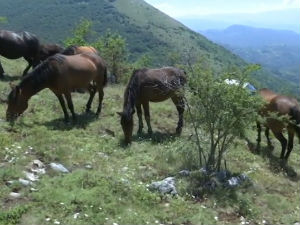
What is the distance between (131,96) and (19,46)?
29.3 feet

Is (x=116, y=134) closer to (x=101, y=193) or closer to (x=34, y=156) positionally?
(x=34, y=156)

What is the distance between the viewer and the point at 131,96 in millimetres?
14602

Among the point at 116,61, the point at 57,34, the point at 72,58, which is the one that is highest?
the point at 72,58

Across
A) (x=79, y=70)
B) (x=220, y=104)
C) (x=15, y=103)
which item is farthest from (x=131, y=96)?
(x=15, y=103)

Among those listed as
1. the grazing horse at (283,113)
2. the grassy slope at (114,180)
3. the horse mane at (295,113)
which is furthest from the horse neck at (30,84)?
the horse mane at (295,113)

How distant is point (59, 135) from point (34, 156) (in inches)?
83.0

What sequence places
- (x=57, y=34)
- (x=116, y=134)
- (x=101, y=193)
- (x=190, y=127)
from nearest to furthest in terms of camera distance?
(x=101, y=193), (x=116, y=134), (x=190, y=127), (x=57, y=34)

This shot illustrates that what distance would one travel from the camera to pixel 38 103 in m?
17.3

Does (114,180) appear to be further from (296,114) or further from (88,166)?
(296,114)

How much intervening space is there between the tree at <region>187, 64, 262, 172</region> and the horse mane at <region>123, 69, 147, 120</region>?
7.35 ft

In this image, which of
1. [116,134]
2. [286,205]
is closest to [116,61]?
[116,134]

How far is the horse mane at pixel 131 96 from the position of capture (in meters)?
14.2

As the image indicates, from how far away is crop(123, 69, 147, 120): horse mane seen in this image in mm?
14187

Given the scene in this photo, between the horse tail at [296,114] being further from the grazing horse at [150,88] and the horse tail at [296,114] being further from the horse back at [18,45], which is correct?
the horse back at [18,45]
